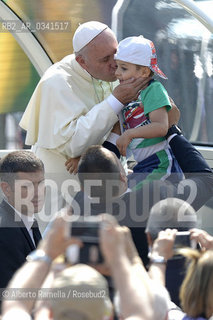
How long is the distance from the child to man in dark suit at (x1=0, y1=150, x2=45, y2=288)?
56 cm

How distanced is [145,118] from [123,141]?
0.18m

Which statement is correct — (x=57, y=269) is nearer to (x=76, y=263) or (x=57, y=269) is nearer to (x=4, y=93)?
(x=76, y=263)

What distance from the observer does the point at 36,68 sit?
5805 mm

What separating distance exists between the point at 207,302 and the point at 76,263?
0.62 meters

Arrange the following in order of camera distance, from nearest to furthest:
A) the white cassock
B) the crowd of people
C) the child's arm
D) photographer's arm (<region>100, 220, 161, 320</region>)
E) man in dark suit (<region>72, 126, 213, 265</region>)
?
photographer's arm (<region>100, 220, 161, 320</region>) → the crowd of people → man in dark suit (<region>72, 126, 213, 265</region>) → the child's arm → the white cassock

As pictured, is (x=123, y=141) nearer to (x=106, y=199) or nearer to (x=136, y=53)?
(x=136, y=53)

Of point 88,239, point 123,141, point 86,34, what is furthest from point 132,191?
point 88,239

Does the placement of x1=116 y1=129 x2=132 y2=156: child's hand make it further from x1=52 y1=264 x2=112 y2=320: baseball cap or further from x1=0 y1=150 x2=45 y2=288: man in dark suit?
x1=52 y1=264 x2=112 y2=320: baseball cap

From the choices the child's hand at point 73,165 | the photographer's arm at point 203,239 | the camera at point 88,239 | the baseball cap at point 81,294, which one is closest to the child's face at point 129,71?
the child's hand at point 73,165

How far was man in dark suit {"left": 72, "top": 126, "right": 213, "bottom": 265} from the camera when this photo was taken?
3.51 m

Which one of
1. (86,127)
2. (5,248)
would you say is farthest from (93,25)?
(5,248)

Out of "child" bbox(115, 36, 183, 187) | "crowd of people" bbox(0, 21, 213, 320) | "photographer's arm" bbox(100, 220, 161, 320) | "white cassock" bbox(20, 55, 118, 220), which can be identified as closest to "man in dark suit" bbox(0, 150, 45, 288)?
"crowd of people" bbox(0, 21, 213, 320)

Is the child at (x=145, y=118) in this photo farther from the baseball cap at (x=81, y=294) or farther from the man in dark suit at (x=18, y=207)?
the baseball cap at (x=81, y=294)

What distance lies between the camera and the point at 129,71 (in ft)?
13.6
